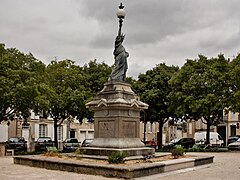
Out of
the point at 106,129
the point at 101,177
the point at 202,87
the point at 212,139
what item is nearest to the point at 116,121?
the point at 106,129

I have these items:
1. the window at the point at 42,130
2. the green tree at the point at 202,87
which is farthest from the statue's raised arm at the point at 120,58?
the window at the point at 42,130

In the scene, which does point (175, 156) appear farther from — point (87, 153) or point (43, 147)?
point (43, 147)

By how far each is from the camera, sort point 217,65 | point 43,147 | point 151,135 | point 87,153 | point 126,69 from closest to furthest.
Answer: point 87,153 → point 126,69 → point 217,65 → point 43,147 → point 151,135

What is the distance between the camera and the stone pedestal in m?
17.6

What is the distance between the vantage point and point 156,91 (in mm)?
34594

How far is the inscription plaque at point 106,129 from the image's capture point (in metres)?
17.9

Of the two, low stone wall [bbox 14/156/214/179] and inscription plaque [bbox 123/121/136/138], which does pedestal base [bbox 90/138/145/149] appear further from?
low stone wall [bbox 14/156/214/179]

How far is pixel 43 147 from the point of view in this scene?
34.3 m

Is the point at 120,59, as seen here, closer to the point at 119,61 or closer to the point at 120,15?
the point at 119,61

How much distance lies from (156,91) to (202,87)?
15.2 feet

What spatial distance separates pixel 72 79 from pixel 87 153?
1527 centimetres

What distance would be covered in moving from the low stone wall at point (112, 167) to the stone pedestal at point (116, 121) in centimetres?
205

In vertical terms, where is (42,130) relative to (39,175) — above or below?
above

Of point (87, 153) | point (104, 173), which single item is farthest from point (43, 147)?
point (104, 173)
